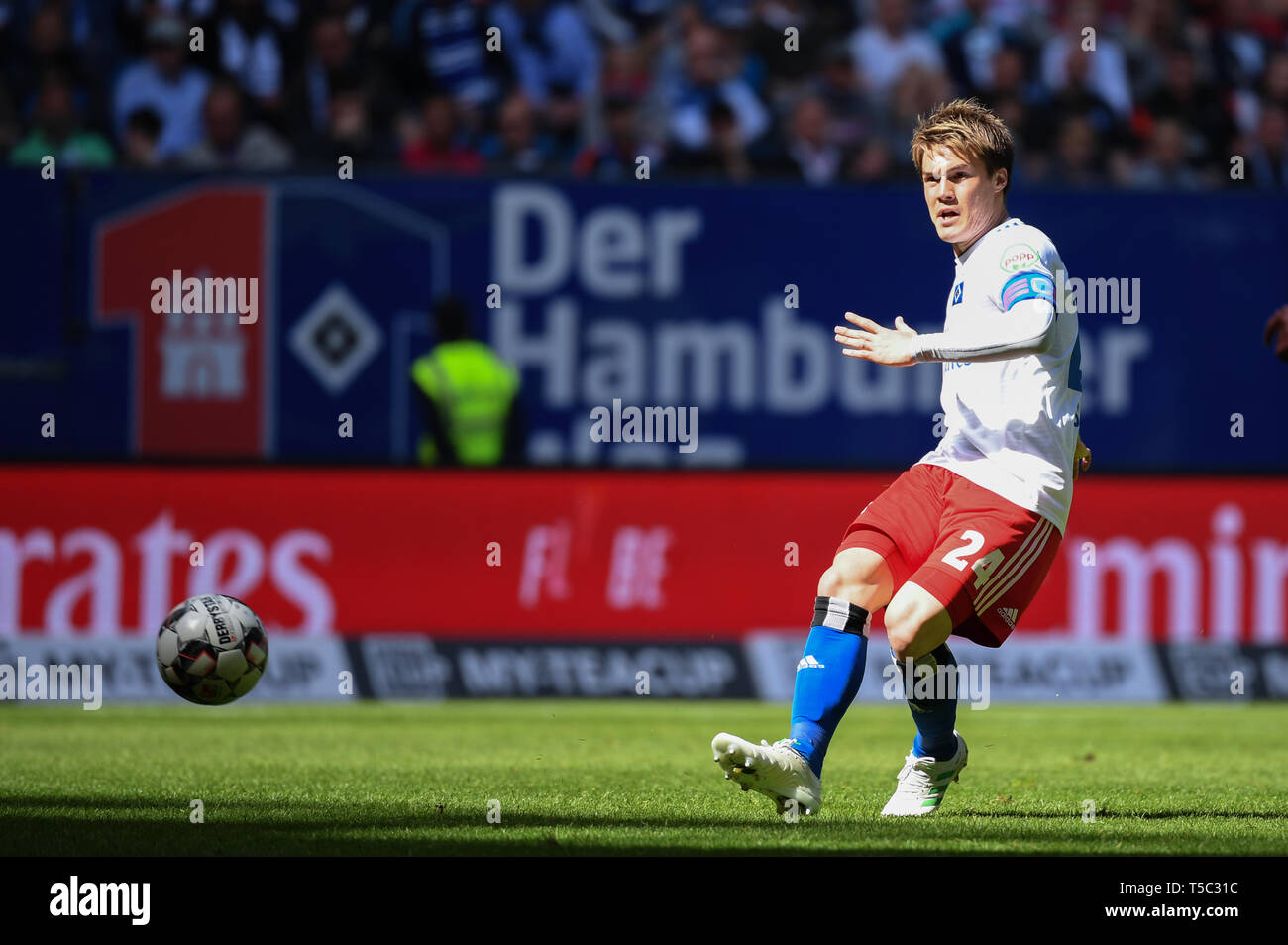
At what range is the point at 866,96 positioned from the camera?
16141 millimetres

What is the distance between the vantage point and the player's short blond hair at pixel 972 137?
643 cm

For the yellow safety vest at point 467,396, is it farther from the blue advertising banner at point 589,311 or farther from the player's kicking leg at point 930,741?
the player's kicking leg at point 930,741

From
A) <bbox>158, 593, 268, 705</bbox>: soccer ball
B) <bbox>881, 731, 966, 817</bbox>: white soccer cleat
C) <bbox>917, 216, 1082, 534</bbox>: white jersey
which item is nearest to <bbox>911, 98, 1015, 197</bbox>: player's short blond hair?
<bbox>917, 216, 1082, 534</bbox>: white jersey

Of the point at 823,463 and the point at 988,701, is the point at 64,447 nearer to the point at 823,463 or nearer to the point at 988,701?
the point at 823,463

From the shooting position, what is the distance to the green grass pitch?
5.98 meters

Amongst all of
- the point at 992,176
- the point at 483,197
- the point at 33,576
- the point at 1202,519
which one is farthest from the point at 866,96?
the point at 992,176

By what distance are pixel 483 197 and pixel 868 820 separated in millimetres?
8259

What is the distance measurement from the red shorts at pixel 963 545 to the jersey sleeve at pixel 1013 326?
1.62ft

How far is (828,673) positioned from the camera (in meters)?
6.37

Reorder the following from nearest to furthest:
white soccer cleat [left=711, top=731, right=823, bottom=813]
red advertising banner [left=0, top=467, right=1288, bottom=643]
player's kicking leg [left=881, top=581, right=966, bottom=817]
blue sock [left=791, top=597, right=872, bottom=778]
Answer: white soccer cleat [left=711, top=731, right=823, bottom=813] → blue sock [left=791, top=597, right=872, bottom=778] → player's kicking leg [left=881, top=581, right=966, bottom=817] → red advertising banner [left=0, top=467, right=1288, bottom=643]

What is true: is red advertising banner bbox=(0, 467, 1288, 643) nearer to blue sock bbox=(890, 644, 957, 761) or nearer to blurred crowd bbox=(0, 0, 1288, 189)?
blurred crowd bbox=(0, 0, 1288, 189)

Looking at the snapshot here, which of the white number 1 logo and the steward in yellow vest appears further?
the steward in yellow vest

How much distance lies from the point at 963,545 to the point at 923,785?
3.07 ft

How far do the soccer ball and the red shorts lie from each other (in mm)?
2948
